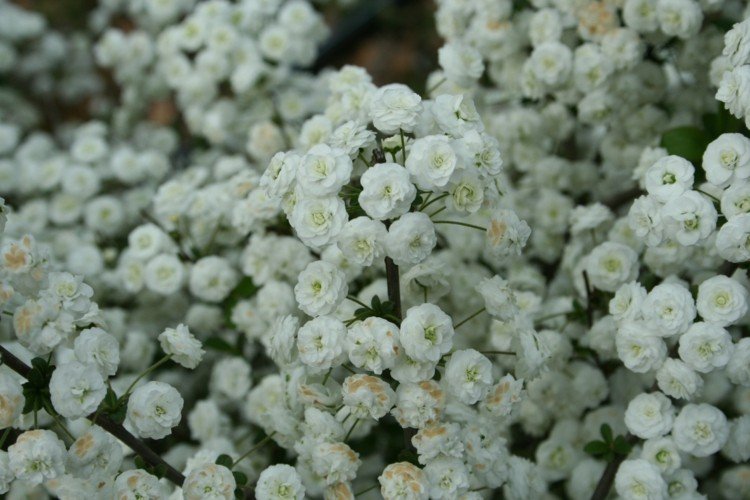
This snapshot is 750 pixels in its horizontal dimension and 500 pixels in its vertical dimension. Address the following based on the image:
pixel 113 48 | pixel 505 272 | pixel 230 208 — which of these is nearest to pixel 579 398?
pixel 505 272

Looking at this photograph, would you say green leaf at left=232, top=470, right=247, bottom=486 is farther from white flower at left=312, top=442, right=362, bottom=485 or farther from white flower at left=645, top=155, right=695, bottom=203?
white flower at left=645, top=155, right=695, bottom=203

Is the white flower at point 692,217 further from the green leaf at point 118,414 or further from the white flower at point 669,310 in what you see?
the green leaf at point 118,414

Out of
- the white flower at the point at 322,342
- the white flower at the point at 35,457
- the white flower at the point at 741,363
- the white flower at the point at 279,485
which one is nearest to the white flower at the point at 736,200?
the white flower at the point at 741,363

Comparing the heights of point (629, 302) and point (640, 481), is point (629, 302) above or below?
above

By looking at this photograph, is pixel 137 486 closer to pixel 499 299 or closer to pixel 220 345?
pixel 499 299

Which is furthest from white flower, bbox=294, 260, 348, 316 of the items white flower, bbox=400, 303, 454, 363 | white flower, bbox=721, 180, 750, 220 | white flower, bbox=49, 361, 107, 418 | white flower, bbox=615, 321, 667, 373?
white flower, bbox=721, 180, 750, 220

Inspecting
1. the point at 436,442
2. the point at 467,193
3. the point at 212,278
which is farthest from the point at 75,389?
the point at 212,278
